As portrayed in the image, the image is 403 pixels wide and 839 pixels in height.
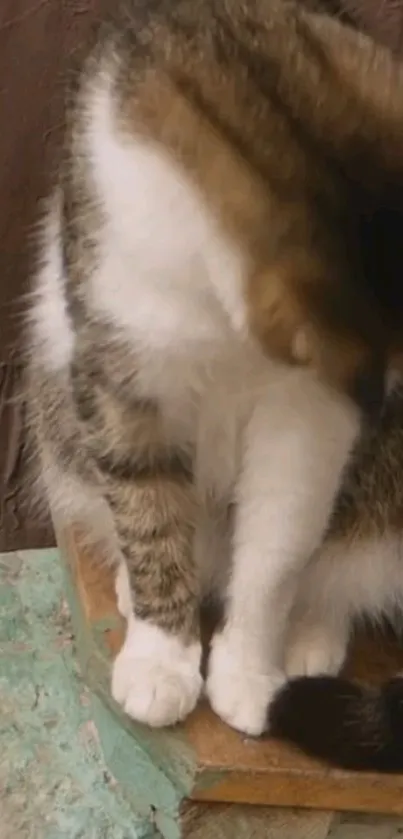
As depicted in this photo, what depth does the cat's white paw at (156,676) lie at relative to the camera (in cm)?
86

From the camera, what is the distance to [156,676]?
87 centimetres

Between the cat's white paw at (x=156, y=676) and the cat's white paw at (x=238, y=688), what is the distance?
15mm

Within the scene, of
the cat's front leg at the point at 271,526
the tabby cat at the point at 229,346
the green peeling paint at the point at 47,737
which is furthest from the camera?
the green peeling paint at the point at 47,737

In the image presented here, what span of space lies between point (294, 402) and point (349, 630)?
11.2 inches

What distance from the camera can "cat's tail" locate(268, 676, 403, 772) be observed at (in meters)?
0.82

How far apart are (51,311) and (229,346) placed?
0.94ft

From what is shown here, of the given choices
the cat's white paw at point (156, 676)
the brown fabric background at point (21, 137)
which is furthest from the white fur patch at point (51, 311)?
the cat's white paw at point (156, 676)

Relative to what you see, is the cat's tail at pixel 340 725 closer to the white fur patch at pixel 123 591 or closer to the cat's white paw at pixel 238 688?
the cat's white paw at pixel 238 688

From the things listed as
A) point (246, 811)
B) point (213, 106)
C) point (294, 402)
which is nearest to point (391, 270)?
point (213, 106)

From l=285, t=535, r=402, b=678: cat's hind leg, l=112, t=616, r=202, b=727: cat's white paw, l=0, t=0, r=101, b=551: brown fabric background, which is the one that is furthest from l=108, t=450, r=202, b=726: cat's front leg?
l=0, t=0, r=101, b=551: brown fabric background

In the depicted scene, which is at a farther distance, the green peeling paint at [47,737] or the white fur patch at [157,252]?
the green peeling paint at [47,737]

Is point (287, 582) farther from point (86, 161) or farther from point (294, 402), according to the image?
point (86, 161)

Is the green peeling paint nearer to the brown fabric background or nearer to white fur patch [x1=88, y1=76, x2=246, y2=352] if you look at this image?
the brown fabric background

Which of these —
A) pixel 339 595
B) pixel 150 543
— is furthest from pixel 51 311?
pixel 339 595
